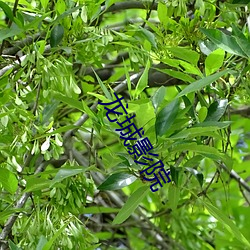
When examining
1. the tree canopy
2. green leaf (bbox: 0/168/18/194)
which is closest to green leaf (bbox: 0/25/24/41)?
the tree canopy

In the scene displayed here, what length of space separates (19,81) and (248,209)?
59 centimetres

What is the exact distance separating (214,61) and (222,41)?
4 cm

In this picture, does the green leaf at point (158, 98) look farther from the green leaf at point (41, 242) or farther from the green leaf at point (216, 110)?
the green leaf at point (41, 242)

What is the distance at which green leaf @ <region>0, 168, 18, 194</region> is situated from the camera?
2.71 feet

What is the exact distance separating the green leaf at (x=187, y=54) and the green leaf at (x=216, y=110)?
6 cm

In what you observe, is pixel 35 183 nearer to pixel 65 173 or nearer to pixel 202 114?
pixel 65 173

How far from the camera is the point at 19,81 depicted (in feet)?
3.10

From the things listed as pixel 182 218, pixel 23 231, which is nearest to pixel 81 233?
pixel 23 231

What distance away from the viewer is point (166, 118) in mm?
798

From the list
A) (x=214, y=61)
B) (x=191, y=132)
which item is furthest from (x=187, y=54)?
(x=191, y=132)

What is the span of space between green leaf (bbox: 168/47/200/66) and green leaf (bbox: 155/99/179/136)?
3.2 inches

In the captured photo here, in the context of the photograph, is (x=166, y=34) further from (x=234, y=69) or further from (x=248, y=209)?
(x=248, y=209)

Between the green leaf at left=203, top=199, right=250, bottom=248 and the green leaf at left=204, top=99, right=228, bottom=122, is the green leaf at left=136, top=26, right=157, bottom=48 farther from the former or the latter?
the green leaf at left=203, top=199, right=250, bottom=248

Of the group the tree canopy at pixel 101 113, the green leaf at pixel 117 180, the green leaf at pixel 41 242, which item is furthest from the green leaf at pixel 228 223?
the green leaf at pixel 41 242
